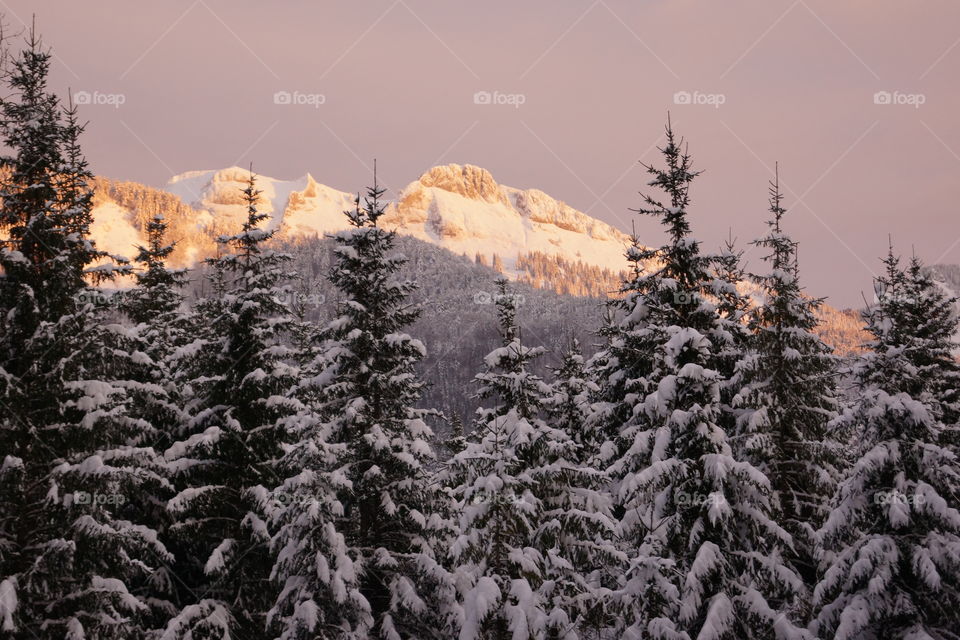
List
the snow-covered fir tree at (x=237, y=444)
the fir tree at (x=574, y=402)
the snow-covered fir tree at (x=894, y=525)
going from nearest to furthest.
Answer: the snow-covered fir tree at (x=894, y=525) < the snow-covered fir tree at (x=237, y=444) < the fir tree at (x=574, y=402)

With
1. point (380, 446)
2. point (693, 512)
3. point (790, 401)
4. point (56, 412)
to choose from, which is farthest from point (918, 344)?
point (56, 412)

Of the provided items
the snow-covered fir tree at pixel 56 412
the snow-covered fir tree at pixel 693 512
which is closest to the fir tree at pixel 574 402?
the snow-covered fir tree at pixel 693 512

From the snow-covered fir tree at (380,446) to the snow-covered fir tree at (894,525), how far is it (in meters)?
8.73

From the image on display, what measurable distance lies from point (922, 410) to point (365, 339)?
42.1 ft

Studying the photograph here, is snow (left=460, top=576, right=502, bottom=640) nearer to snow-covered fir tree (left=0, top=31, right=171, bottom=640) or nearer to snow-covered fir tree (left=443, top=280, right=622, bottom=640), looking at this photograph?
snow-covered fir tree (left=443, top=280, right=622, bottom=640)

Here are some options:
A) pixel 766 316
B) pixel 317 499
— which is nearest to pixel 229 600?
pixel 317 499

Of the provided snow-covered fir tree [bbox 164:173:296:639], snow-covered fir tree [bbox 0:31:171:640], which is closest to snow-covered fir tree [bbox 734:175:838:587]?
snow-covered fir tree [bbox 164:173:296:639]

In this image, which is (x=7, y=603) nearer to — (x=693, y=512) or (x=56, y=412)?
(x=56, y=412)

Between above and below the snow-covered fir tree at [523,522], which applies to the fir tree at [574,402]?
above

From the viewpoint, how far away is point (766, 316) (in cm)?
1902

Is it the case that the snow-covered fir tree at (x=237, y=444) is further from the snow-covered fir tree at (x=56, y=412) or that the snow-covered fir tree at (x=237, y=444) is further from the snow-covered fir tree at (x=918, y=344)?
the snow-covered fir tree at (x=918, y=344)

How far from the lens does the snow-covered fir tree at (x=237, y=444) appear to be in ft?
57.0

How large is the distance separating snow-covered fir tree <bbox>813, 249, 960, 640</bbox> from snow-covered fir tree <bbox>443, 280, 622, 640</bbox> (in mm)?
4908

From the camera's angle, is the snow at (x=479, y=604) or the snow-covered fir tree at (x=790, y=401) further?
the snow-covered fir tree at (x=790, y=401)
